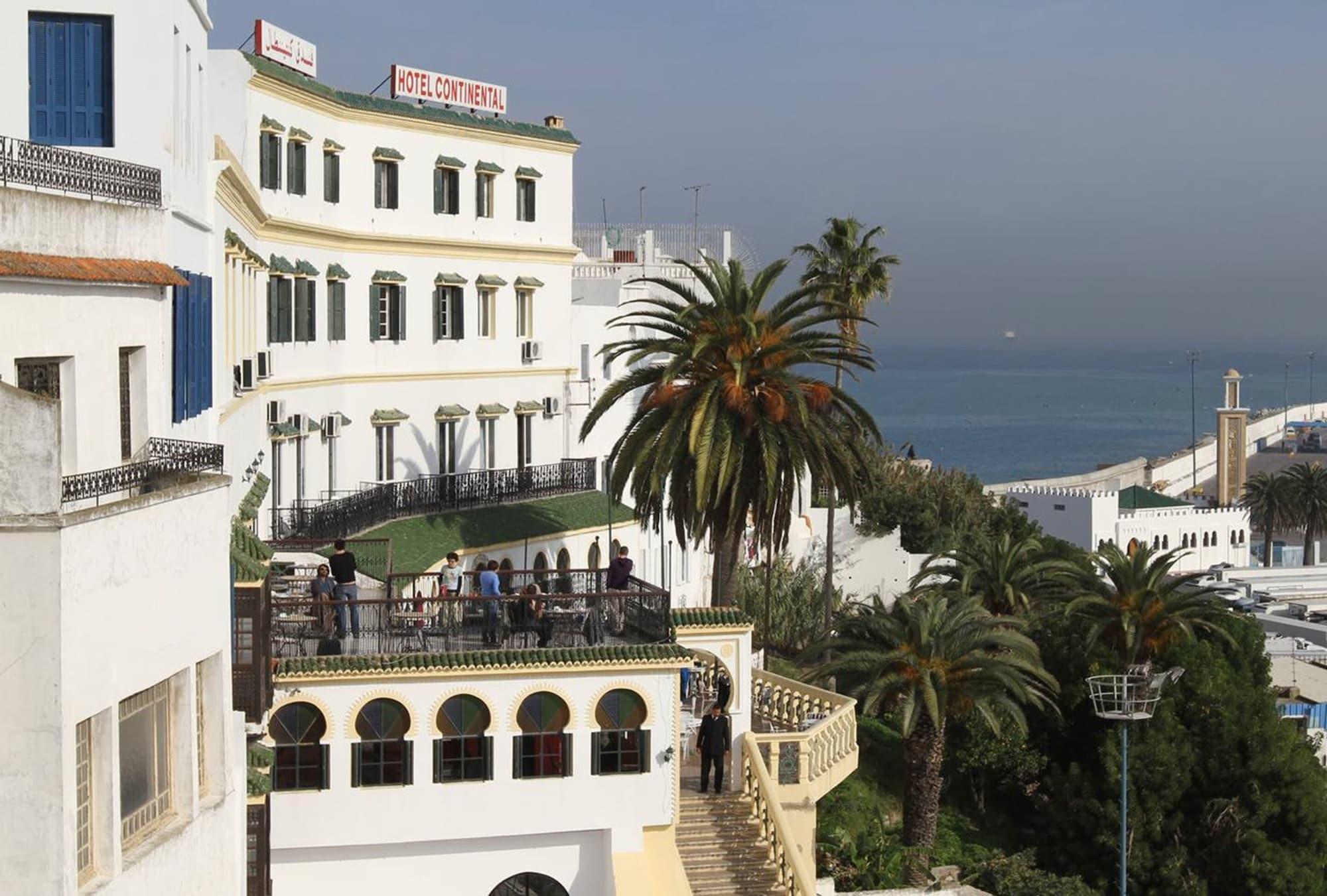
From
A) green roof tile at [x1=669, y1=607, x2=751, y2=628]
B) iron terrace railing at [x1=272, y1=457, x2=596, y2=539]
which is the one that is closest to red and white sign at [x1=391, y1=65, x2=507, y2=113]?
iron terrace railing at [x1=272, y1=457, x2=596, y2=539]

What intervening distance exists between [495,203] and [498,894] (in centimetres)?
2204

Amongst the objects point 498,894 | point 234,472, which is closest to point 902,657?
point 498,894

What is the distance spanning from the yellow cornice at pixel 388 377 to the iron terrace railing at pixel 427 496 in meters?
2.23

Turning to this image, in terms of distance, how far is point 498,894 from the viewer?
26500mm

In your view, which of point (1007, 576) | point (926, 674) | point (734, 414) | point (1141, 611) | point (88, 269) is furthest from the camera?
point (1007, 576)

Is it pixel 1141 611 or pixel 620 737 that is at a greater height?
pixel 1141 611

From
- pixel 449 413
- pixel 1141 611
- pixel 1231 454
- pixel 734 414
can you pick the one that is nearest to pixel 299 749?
pixel 734 414

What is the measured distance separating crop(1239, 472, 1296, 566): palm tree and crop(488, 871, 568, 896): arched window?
8204cm

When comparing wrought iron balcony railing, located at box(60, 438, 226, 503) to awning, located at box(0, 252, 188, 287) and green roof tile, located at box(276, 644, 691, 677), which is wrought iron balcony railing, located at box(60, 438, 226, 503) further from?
green roof tile, located at box(276, 644, 691, 677)

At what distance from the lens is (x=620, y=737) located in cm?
2625

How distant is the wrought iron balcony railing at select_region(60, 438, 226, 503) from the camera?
13883 millimetres

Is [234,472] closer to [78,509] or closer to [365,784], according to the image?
[365,784]

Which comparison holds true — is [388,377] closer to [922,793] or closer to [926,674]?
[926,674]

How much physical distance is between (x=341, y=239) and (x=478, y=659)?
1621 cm
